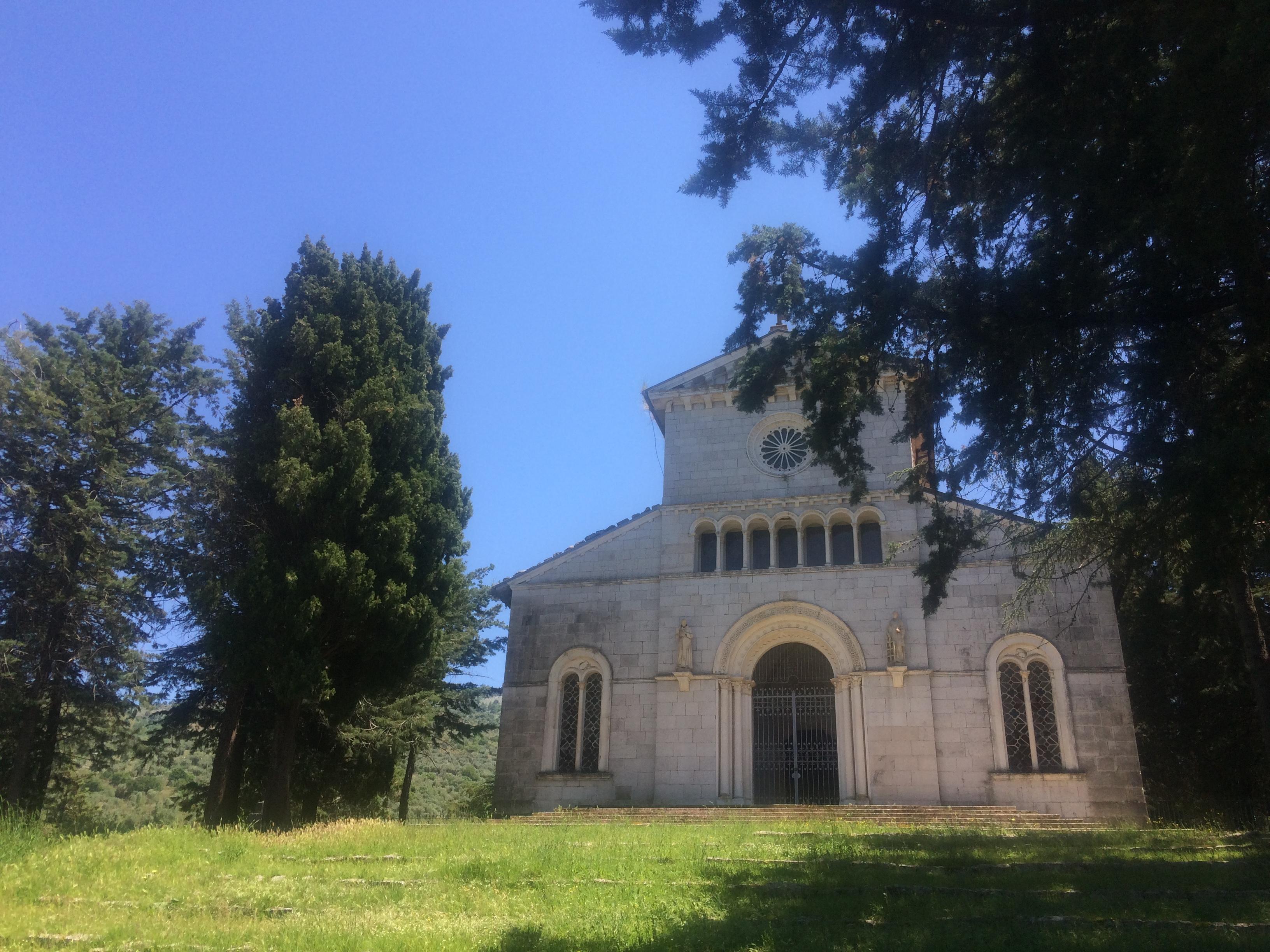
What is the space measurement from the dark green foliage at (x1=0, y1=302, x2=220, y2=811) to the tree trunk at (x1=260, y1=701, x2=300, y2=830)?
15.9 feet

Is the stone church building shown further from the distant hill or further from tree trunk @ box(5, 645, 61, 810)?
tree trunk @ box(5, 645, 61, 810)

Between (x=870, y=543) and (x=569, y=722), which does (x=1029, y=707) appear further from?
(x=569, y=722)

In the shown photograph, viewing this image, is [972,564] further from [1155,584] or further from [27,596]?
[27,596]

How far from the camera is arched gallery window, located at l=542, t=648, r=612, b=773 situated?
21781 millimetres

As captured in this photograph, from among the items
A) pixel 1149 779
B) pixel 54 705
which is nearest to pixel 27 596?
pixel 54 705

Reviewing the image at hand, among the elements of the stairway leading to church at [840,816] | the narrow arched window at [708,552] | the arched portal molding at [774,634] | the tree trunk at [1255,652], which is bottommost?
the stairway leading to church at [840,816]

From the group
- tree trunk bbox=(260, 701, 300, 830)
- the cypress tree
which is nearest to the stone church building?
the cypress tree

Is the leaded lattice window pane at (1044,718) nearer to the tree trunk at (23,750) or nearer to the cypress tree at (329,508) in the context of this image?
the cypress tree at (329,508)

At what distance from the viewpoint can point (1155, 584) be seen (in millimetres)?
12812

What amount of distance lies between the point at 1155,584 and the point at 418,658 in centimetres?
1248

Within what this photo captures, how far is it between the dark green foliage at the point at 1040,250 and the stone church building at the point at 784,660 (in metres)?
7.97

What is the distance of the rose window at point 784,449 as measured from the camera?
2317 centimetres

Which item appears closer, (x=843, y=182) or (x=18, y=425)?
(x=843, y=182)

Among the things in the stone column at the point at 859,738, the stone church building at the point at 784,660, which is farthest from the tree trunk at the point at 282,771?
the stone column at the point at 859,738
